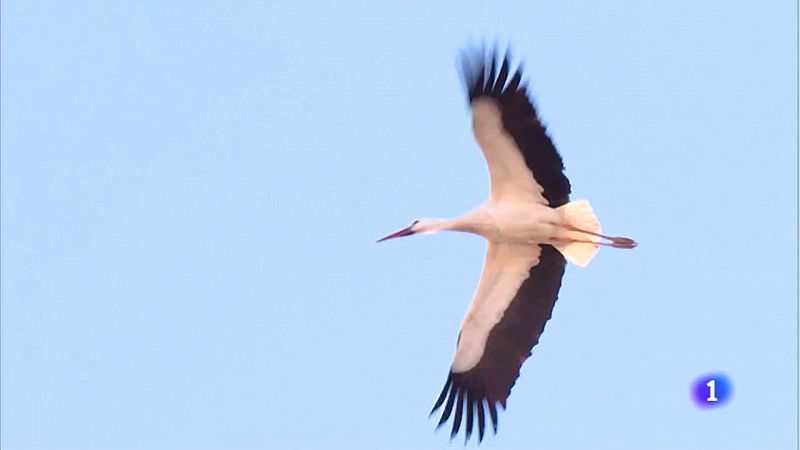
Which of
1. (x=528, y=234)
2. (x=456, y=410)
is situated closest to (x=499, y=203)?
(x=528, y=234)

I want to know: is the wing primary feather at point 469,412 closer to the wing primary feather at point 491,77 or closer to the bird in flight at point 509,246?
the bird in flight at point 509,246

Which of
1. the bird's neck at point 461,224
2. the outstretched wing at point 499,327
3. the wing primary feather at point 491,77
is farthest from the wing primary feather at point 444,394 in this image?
the wing primary feather at point 491,77

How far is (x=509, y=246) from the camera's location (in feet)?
56.3

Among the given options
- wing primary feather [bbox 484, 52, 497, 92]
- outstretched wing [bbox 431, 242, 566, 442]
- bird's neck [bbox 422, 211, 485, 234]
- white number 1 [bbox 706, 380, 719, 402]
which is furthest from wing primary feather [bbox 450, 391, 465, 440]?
wing primary feather [bbox 484, 52, 497, 92]

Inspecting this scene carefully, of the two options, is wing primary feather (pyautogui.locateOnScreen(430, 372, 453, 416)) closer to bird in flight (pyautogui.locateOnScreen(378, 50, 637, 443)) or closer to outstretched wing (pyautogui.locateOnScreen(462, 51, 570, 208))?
bird in flight (pyautogui.locateOnScreen(378, 50, 637, 443))

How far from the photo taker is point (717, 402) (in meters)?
17.0

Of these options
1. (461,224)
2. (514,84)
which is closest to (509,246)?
(461,224)

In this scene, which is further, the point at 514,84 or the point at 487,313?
the point at 487,313

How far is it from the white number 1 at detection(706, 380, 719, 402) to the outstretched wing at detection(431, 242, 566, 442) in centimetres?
147

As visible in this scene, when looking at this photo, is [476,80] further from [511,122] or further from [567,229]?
[567,229]

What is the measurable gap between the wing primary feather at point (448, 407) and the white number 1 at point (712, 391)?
6.77ft

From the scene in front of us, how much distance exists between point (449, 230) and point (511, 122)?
129 centimetres

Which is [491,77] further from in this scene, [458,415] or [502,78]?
[458,415]

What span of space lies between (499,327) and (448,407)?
0.77 m
